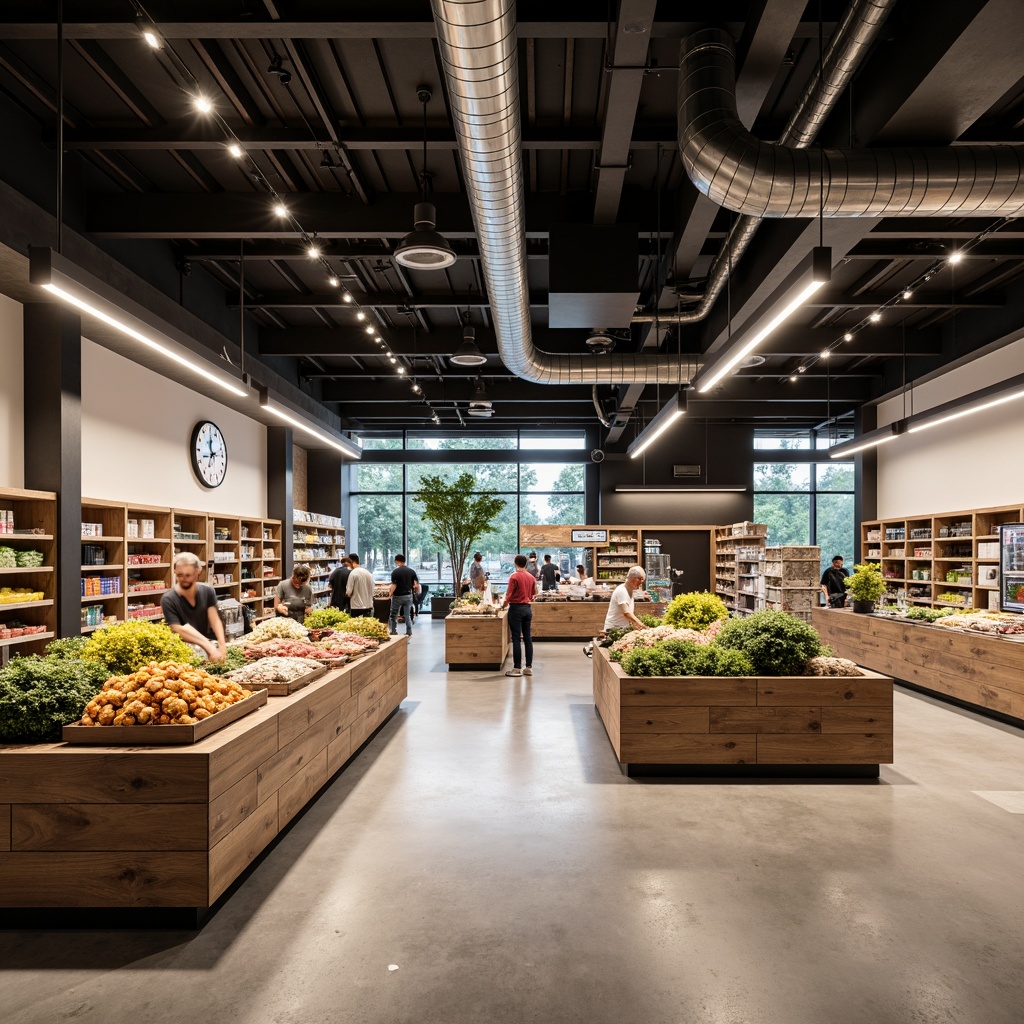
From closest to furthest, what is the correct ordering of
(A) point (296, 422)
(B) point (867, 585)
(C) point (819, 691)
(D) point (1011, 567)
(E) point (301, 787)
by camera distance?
1. (E) point (301, 787)
2. (C) point (819, 691)
3. (D) point (1011, 567)
4. (A) point (296, 422)
5. (B) point (867, 585)

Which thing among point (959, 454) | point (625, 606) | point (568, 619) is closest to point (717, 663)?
point (625, 606)

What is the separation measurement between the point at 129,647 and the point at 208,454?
22.9 feet

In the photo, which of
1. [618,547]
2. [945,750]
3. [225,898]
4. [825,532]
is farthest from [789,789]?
[825,532]

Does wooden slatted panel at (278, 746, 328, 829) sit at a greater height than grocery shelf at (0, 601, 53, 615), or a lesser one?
lesser

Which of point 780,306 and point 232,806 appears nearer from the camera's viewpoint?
point 232,806

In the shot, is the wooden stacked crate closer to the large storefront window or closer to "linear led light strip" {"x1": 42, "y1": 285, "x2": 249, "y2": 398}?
the large storefront window

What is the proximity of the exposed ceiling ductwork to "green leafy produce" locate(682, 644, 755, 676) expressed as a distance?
3.09 meters

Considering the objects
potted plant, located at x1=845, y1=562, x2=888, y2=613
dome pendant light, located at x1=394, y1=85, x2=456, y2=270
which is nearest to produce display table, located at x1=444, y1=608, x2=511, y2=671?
potted plant, located at x1=845, y1=562, x2=888, y2=613

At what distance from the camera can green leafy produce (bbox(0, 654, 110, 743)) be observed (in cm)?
327

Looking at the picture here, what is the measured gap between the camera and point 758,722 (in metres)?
5.28

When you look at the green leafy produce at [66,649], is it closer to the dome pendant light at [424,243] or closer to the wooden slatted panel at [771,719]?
the dome pendant light at [424,243]

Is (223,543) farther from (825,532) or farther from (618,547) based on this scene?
(825,532)

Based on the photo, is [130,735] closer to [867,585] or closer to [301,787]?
[301,787]

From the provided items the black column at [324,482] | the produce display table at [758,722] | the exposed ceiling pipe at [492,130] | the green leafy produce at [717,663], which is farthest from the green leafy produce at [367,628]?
the black column at [324,482]
